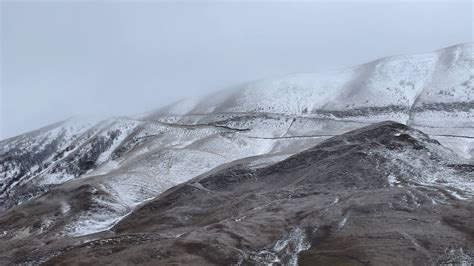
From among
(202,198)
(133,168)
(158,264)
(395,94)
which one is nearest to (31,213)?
(133,168)

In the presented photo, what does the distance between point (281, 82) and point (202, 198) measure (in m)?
77.6

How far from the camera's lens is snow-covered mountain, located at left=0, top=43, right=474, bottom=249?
58.9 m

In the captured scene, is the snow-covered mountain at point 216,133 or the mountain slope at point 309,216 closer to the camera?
the mountain slope at point 309,216

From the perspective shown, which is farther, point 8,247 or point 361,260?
point 8,247

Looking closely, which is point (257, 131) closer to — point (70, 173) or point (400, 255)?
point (70, 173)

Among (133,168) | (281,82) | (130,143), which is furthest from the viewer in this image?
(281,82)

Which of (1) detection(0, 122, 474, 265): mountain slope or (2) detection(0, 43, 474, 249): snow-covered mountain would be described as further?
(2) detection(0, 43, 474, 249): snow-covered mountain

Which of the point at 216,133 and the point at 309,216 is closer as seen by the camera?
the point at 309,216

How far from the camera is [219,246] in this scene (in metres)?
29.5

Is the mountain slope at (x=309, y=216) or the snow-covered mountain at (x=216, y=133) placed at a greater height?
the mountain slope at (x=309, y=216)

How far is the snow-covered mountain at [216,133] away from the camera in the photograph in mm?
58906

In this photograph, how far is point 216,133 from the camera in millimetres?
89875

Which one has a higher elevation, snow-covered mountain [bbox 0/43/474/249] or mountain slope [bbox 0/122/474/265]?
mountain slope [bbox 0/122/474/265]

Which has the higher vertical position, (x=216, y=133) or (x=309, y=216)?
(x=309, y=216)
